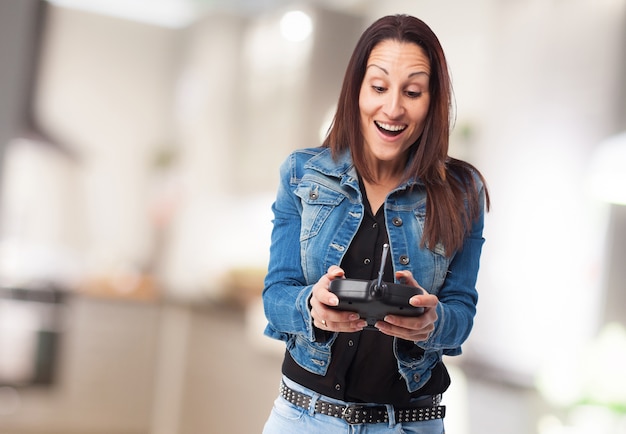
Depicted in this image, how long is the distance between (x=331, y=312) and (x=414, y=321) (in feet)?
0.29

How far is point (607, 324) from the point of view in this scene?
6.40 ft

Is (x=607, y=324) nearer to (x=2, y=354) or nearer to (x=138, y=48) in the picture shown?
(x=2, y=354)

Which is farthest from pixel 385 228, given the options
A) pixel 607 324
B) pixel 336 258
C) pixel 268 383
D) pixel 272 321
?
pixel 268 383

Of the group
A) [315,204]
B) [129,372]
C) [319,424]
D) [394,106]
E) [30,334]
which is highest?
[394,106]

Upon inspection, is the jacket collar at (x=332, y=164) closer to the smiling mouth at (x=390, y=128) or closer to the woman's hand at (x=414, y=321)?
the smiling mouth at (x=390, y=128)

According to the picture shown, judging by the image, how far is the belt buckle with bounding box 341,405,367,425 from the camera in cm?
99

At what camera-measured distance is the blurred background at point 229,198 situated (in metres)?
2.01

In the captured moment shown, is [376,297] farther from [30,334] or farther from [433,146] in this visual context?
[30,334]

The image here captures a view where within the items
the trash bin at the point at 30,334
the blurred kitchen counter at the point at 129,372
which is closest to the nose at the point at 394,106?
the blurred kitchen counter at the point at 129,372

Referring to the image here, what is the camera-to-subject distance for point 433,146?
1005 millimetres

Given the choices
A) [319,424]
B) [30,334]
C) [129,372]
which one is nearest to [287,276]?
[319,424]

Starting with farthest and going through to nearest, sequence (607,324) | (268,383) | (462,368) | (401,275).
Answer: (268,383) → (462,368) → (607,324) → (401,275)

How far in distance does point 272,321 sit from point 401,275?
20 cm

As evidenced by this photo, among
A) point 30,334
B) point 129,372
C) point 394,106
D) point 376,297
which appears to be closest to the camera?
point 376,297
